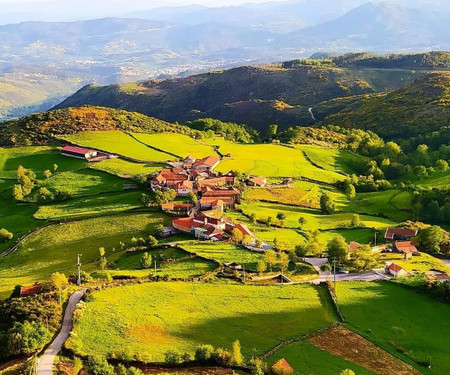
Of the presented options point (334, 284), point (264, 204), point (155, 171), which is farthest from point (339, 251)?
point (155, 171)

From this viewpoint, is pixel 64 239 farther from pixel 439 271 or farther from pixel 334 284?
pixel 439 271

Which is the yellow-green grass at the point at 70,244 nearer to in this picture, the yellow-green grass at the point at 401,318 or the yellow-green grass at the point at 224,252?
the yellow-green grass at the point at 224,252

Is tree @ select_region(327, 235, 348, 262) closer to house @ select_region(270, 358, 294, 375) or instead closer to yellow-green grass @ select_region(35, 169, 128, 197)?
house @ select_region(270, 358, 294, 375)

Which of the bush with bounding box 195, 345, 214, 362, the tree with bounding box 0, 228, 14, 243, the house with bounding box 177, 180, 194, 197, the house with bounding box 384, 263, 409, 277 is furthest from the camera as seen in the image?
the house with bounding box 177, 180, 194, 197

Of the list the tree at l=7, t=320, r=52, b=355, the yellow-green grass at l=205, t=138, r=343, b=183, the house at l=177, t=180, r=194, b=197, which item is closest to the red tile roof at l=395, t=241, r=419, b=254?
the house at l=177, t=180, r=194, b=197

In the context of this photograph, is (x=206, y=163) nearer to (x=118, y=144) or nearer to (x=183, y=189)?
(x=183, y=189)

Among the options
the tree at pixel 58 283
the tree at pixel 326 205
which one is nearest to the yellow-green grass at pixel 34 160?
the tree at pixel 326 205
